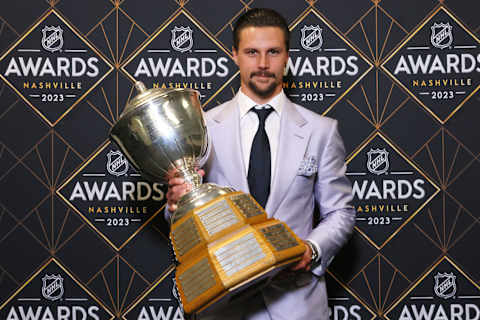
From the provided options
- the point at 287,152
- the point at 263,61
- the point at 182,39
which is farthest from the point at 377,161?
the point at 182,39

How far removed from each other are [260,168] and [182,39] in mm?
766

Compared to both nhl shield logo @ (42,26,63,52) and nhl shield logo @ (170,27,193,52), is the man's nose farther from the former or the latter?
nhl shield logo @ (42,26,63,52)

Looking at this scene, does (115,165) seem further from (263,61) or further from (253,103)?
(263,61)

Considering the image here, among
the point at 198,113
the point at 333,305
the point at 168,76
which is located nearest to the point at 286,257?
the point at 198,113

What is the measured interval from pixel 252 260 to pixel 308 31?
1.15m

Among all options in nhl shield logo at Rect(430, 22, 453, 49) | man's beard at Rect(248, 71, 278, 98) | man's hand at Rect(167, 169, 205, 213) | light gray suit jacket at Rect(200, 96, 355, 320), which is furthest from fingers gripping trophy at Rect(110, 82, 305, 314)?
nhl shield logo at Rect(430, 22, 453, 49)

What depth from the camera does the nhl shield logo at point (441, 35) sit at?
195 centimetres

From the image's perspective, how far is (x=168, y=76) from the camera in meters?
1.96

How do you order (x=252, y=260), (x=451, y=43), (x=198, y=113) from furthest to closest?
(x=451, y=43), (x=198, y=113), (x=252, y=260)

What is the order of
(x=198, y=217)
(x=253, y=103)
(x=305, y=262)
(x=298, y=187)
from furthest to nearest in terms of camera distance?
(x=253, y=103), (x=298, y=187), (x=305, y=262), (x=198, y=217)

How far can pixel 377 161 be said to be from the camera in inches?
76.8

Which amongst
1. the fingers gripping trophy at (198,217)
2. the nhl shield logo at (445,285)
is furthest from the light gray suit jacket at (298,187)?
the nhl shield logo at (445,285)

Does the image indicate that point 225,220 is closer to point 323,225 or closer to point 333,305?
point 323,225

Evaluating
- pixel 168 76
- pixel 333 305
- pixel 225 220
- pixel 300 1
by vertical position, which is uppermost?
pixel 300 1
